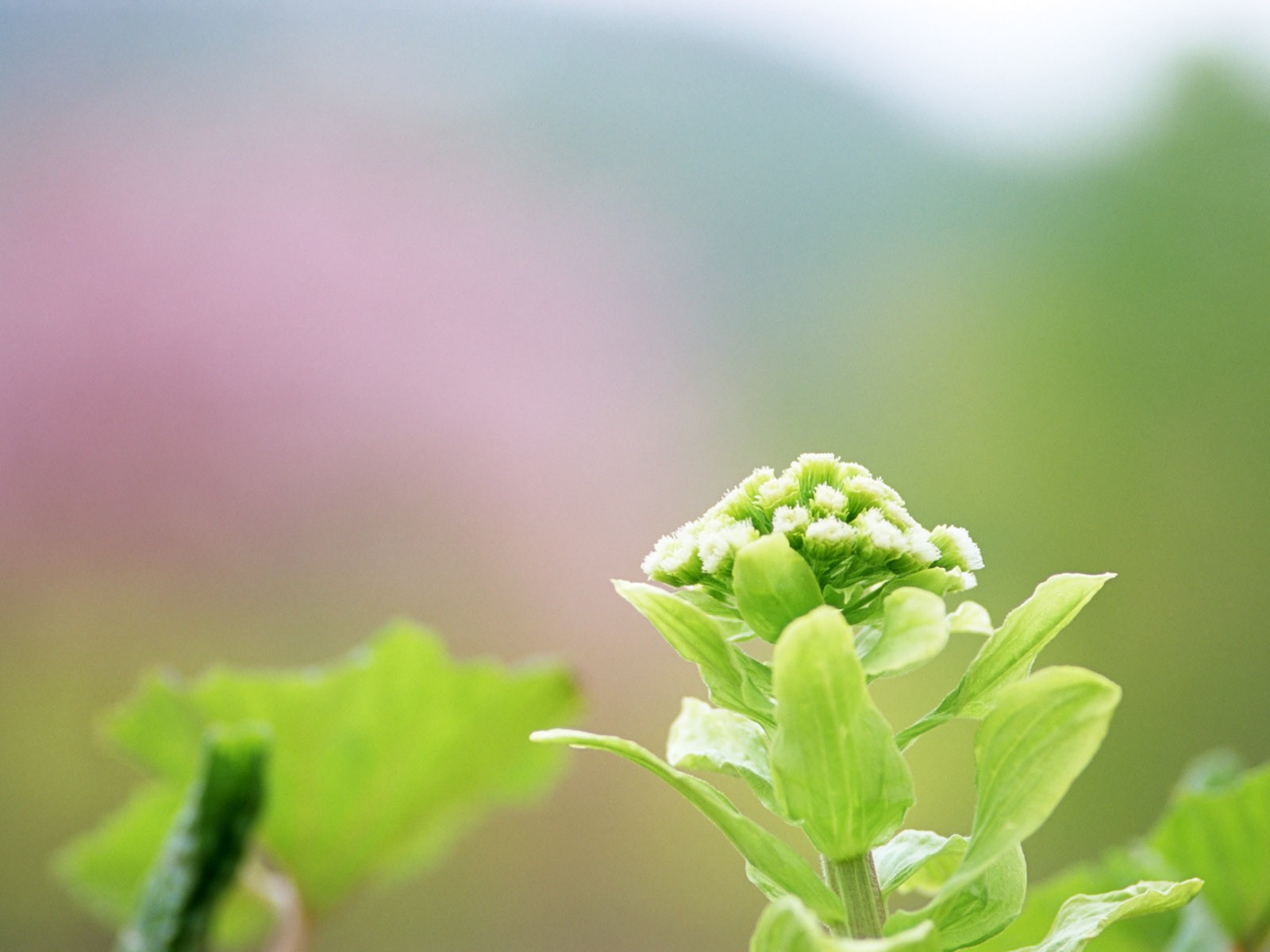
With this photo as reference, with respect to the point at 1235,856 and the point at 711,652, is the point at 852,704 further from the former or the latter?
the point at 1235,856

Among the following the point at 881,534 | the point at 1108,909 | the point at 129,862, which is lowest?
the point at 129,862

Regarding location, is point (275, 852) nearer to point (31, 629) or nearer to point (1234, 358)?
point (31, 629)

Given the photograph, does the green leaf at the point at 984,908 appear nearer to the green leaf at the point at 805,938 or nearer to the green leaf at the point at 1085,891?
the green leaf at the point at 805,938

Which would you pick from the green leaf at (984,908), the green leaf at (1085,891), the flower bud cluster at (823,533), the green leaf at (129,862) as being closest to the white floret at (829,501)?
the flower bud cluster at (823,533)

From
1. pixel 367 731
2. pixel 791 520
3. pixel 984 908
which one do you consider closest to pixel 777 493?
pixel 791 520

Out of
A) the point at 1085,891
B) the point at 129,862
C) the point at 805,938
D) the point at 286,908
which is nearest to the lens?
the point at 805,938

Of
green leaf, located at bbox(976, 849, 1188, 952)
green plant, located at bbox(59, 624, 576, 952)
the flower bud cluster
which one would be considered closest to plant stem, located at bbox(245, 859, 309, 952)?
green plant, located at bbox(59, 624, 576, 952)

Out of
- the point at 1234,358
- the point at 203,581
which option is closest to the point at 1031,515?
the point at 1234,358
